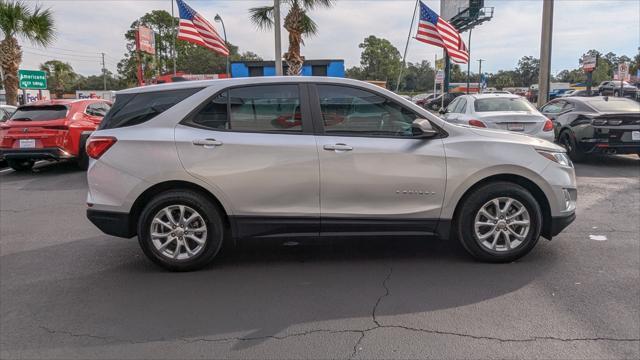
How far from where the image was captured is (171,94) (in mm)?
4641

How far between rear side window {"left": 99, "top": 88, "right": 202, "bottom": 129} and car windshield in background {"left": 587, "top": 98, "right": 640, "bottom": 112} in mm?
9283

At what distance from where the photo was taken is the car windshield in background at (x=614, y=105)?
10430 mm

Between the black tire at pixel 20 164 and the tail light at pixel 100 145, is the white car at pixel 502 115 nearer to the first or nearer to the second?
the tail light at pixel 100 145

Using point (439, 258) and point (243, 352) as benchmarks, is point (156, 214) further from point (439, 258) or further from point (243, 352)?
point (439, 258)

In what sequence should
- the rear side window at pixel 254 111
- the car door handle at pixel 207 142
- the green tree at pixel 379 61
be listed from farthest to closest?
the green tree at pixel 379 61, the rear side window at pixel 254 111, the car door handle at pixel 207 142

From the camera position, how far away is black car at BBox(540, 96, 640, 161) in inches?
396

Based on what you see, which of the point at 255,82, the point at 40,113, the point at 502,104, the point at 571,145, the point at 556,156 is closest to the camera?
the point at 255,82

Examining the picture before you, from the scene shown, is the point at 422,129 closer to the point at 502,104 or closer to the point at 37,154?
the point at 502,104

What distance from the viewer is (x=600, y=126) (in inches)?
401

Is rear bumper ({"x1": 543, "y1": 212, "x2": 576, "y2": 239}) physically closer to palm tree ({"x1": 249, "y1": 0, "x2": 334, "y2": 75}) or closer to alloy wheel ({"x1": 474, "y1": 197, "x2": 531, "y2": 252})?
alloy wheel ({"x1": 474, "y1": 197, "x2": 531, "y2": 252})

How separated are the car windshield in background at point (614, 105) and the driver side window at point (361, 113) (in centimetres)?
783

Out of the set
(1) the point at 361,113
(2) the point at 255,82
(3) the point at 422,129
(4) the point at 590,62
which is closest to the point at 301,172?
(1) the point at 361,113

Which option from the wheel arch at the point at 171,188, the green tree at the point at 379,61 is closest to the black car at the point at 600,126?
the wheel arch at the point at 171,188

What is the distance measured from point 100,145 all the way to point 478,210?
3.47 m
